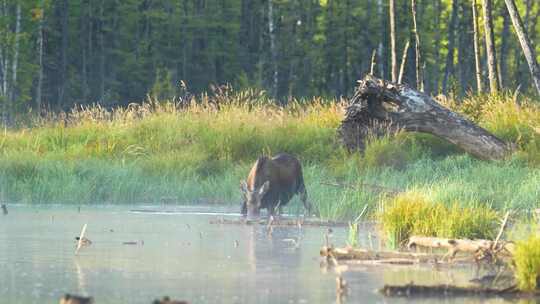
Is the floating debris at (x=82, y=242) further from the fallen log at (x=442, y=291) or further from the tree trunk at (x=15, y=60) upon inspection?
the tree trunk at (x=15, y=60)

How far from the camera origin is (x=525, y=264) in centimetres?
912

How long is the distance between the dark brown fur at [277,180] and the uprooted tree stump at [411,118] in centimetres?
428

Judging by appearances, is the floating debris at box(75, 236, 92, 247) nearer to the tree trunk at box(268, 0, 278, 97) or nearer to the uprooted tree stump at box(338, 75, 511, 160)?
the uprooted tree stump at box(338, 75, 511, 160)

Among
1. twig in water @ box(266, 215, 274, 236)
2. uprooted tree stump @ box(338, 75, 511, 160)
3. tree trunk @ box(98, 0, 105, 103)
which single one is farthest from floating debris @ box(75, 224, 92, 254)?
tree trunk @ box(98, 0, 105, 103)

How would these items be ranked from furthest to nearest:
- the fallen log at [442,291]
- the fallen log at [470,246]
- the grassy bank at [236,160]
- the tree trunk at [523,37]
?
the tree trunk at [523,37] → the grassy bank at [236,160] → the fallen log at [470,246] → the fallen log at [442,291]

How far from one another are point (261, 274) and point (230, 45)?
1751 inches

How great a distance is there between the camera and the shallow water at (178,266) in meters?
9.26

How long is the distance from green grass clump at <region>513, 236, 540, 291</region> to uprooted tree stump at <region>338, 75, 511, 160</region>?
10.6 meters

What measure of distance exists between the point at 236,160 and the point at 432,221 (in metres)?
9.35

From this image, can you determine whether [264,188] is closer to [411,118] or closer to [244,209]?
[244,209]

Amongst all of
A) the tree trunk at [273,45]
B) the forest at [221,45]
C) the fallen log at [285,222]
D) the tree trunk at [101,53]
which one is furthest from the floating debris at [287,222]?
the tree trunk at [273,45]

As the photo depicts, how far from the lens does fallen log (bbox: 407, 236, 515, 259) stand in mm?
10422

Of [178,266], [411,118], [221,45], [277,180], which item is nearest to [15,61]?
[221,45]

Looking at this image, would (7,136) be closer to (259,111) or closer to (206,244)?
(259,111)
